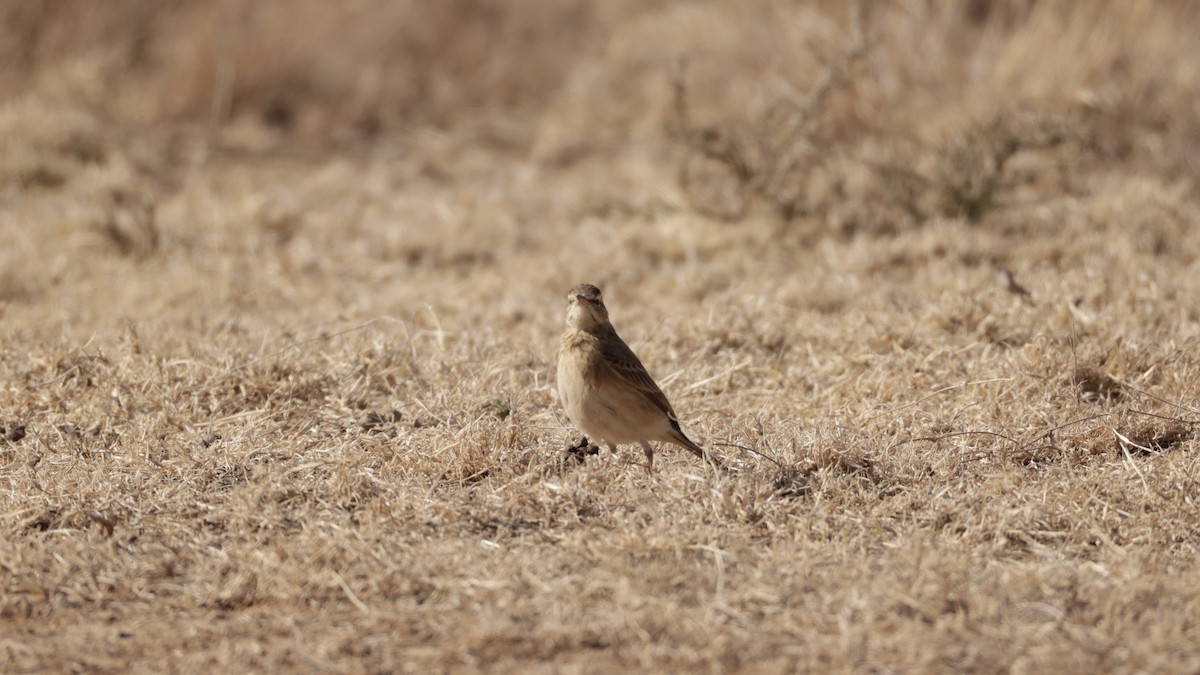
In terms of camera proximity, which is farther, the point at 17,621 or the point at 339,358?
the point at 339,358

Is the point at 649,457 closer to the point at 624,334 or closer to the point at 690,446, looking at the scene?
the point at 690,446

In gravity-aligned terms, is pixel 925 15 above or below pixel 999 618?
above

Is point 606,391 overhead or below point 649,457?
overhead

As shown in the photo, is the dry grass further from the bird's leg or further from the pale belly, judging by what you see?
the pale belly

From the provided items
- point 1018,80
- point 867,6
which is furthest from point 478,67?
point 1018,80

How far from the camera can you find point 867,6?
11.3m

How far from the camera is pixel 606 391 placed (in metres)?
4.76

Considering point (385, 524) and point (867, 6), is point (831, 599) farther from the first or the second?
point (867, 6)

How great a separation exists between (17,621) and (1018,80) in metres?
8.37

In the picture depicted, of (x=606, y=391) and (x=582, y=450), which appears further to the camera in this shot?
(x=582, y=450)

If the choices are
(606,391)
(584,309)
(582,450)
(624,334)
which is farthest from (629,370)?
(624,334)

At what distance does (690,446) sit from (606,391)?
17.0 inches

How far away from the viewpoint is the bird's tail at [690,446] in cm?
493

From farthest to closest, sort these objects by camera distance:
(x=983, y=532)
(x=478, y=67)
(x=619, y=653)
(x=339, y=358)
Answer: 1. (x=478, y=67)
2. (x=339, y=358)
3. (x=983, y=532)
4. (x=619, y=653)
